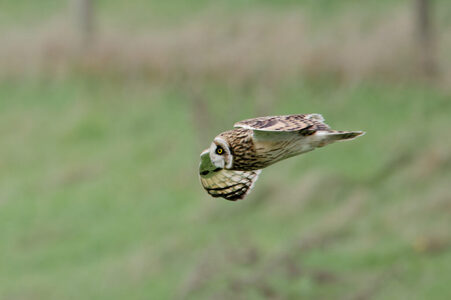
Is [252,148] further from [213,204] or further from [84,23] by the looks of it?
[84,23]

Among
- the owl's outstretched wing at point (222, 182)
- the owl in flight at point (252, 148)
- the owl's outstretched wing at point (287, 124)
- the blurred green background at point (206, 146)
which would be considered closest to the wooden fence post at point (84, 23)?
the blurred green background at point (206, 146)

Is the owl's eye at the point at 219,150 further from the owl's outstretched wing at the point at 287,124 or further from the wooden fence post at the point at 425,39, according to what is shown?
the wooden fence post at the point at 425,39

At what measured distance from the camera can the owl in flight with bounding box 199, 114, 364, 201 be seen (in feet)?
12.4

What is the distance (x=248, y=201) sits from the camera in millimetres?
15102

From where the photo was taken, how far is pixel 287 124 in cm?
378

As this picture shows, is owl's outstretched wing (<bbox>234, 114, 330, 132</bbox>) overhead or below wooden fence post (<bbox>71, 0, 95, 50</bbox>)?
below

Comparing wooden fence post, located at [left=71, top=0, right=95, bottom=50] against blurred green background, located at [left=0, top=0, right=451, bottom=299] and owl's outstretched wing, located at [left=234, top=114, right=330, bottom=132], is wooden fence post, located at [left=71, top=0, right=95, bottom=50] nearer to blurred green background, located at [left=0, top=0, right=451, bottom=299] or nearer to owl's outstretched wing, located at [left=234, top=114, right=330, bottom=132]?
blurred green background, located at [left=0, top=0, right=451, bottom=299]

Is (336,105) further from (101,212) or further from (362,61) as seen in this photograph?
(101,212)

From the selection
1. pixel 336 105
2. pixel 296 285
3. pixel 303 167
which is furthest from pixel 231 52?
pixel 296 285

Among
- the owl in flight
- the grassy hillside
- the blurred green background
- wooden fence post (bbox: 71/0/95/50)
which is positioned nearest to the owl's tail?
the owl in flight

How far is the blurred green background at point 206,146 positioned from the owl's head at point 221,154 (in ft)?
23.3

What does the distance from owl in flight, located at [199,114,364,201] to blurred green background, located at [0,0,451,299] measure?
694cm

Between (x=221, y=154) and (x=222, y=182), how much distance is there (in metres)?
0.13

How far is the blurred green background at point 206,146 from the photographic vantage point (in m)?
12.6
